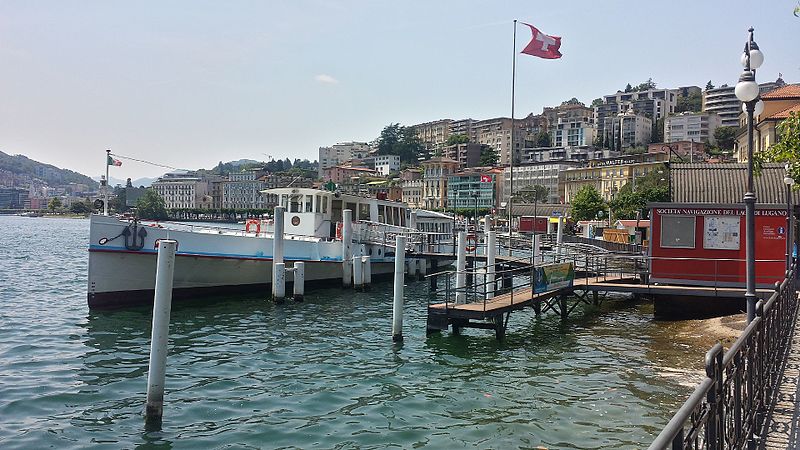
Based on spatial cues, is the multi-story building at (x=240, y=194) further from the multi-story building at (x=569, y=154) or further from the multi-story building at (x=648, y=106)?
the multi-story building at (x=648, y=106)

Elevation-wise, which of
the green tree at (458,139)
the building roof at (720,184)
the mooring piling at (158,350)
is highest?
the green tree at (458,139)

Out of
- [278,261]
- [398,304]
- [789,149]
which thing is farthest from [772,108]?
[398,304]

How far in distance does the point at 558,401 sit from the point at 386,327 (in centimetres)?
846

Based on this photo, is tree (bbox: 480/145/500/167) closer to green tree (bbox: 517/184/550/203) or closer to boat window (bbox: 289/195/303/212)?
green tree (bbox: 517/184/550/203)

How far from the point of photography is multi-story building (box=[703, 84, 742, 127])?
511 ft

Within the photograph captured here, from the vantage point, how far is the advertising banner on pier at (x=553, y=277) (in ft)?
61.3

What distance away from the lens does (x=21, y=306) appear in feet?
74.4

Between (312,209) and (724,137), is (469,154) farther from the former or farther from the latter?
(312,209)

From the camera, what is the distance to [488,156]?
558 ft

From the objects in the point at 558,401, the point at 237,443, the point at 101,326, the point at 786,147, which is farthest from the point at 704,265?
the point at 101,326

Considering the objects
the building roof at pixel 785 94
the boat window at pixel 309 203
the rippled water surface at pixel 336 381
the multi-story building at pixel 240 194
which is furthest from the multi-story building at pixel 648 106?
the rippled water surface at pixel 336 381

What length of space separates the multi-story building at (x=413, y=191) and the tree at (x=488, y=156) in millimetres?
23406

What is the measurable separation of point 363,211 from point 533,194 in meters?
95.6

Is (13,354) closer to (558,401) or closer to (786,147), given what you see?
(558,401)
